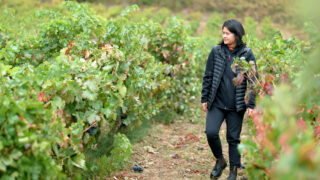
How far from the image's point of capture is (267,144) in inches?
70.8

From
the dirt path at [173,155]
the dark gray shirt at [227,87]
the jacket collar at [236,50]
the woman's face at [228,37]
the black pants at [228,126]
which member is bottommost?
the dirt path at [173,155]

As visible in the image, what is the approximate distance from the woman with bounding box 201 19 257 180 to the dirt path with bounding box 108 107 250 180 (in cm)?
63

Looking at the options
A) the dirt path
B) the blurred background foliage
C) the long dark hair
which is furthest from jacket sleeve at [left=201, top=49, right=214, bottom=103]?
the dirt path

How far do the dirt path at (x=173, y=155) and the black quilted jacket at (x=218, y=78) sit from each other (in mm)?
906

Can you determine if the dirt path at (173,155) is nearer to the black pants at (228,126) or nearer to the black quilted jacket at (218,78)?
the black pants at (228,126)

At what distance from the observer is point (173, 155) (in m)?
4.72

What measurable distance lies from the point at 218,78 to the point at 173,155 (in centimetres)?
153

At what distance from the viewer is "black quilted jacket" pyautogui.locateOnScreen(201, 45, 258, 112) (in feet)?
11.3

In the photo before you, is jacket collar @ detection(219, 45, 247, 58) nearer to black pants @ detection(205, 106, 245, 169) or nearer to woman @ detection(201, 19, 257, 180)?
woman @ detection(201, 19, 257, 180)

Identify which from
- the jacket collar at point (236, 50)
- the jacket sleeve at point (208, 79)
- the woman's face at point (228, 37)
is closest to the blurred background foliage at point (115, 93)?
the jacket collar at point (236, 50)

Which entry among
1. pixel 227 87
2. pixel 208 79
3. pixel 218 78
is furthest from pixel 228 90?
pixel 208 79

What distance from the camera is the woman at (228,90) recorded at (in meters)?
Result: 3.47

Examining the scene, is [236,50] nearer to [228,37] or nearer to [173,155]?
[228,37]

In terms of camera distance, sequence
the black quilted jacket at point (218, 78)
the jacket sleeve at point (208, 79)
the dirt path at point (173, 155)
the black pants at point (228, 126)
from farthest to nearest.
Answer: the dirt path at point (173, 155)
the jacket sleeve at point (208, 79)
the black pants at point (228, 126)
the black quilted jacket at point (218, 78)
